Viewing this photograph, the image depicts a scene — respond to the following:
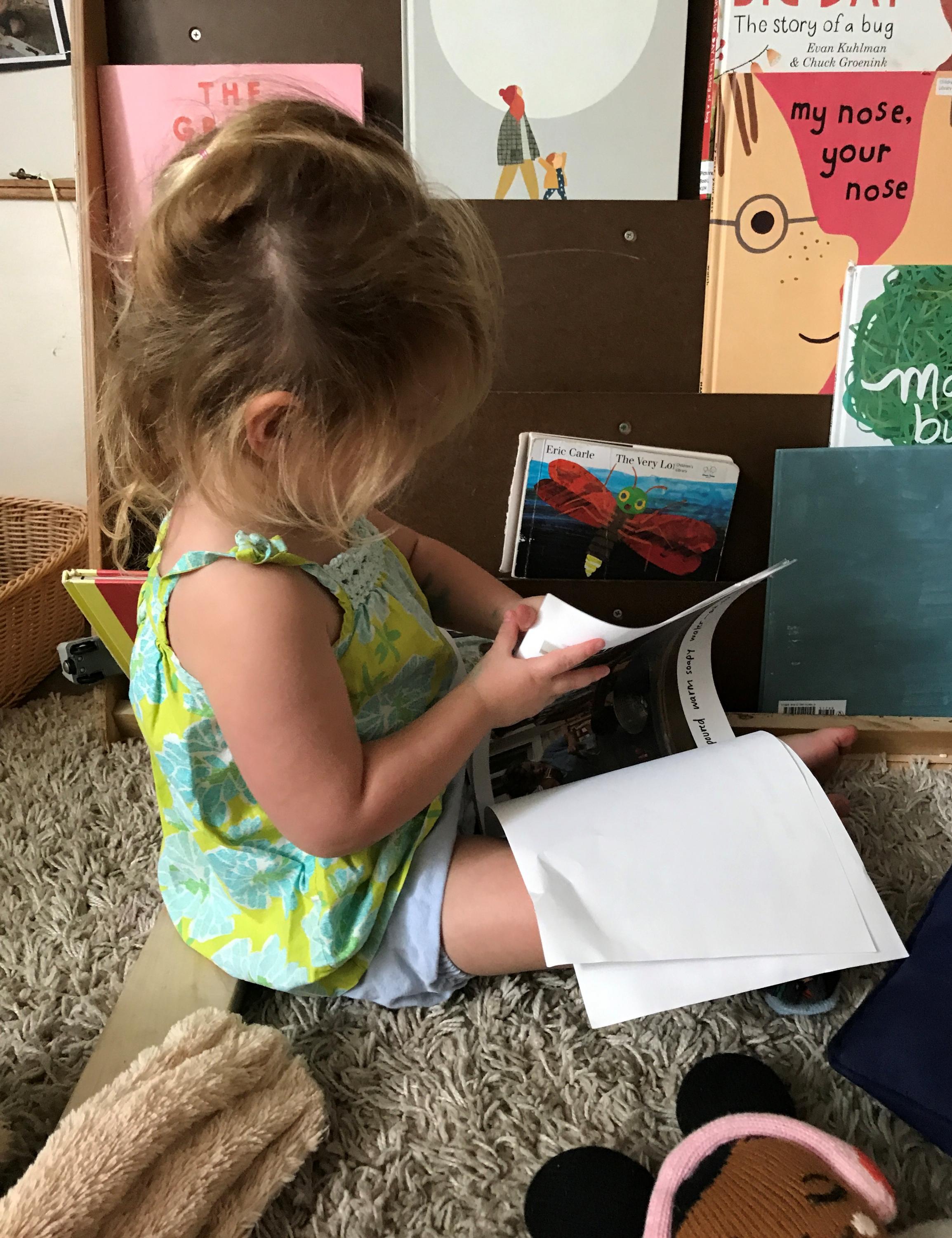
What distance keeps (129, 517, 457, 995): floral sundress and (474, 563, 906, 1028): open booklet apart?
0.09 metres

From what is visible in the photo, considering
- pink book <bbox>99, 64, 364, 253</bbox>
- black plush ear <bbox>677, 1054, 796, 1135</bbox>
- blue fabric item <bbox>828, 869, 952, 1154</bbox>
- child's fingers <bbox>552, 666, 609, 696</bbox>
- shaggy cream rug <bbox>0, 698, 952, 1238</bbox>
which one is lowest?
shaggy cream rug <bbox>0, 698, 952, 1238</bbox>

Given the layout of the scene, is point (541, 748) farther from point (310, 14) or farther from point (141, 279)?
point (310, 14)

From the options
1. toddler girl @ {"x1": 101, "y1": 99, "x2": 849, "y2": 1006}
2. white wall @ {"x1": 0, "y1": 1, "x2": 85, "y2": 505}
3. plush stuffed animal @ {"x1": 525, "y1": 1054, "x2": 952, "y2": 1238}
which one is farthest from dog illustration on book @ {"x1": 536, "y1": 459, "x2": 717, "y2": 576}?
white wall @ {"x1": 0, "y1": 1, "x2": 85, "y2": 505}

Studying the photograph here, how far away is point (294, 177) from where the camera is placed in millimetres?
450

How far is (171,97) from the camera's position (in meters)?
0.78

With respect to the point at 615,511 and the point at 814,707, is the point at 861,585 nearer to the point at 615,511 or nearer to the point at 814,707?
the point at 814,707

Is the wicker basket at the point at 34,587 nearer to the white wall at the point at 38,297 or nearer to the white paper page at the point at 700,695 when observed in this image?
the white wall at the point at 38,297

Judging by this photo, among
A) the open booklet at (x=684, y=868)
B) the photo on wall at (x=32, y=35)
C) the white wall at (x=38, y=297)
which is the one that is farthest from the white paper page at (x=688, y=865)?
the photo on wall at (x=32, y=35)

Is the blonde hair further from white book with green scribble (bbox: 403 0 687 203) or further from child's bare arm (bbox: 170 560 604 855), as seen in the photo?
white book with green scribble (bbox: 403 0 687 203)

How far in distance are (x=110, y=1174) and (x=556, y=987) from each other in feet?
1.01

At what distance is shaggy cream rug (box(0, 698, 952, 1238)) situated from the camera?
1.66ft

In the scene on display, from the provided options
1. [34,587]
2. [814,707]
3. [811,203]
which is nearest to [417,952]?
[814,707]

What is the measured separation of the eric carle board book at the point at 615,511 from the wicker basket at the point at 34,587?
518 mm

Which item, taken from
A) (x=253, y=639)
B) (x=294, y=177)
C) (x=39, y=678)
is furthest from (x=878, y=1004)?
(x=39, y=678)
